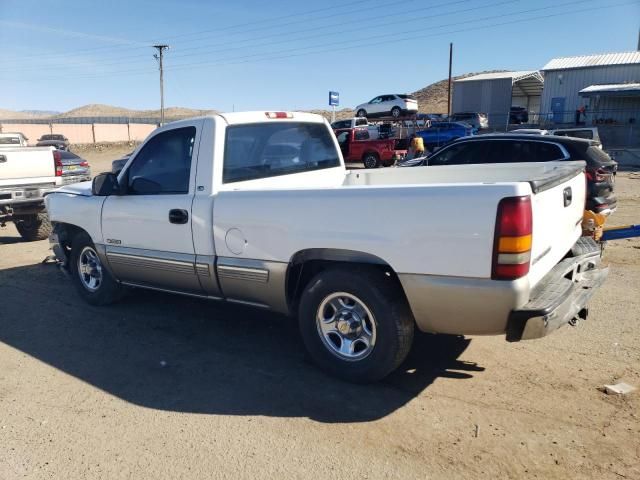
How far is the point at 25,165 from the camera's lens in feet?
29.5

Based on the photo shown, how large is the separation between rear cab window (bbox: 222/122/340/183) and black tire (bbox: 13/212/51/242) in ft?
20.7

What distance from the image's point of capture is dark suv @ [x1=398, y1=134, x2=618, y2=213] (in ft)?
22.7

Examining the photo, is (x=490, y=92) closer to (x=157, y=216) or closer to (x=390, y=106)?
(x=390, y=106)

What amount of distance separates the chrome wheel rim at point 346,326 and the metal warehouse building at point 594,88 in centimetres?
3433

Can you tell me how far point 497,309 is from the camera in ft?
10.2

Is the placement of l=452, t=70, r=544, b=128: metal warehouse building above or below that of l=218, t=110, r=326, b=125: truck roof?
above

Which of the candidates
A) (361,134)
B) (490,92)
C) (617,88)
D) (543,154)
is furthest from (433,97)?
(543,154)

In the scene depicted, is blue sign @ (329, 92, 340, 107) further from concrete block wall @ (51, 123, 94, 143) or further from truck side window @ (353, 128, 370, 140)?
concrete block wall @ (51, 123, 94, 143)

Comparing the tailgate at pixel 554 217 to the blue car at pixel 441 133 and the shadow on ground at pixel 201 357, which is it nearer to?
the shadow on ground at pixel 201 357

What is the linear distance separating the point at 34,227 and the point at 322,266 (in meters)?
7.73

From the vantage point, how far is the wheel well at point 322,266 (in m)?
3.53

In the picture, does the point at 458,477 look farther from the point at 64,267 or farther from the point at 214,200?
the point at 64,267

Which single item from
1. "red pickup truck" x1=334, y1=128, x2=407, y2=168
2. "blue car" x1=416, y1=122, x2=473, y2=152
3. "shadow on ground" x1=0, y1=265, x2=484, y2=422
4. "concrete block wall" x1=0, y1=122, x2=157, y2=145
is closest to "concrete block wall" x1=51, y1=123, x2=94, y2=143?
"concrete block wall" x1=0, y1=122, x2=157, y2=145

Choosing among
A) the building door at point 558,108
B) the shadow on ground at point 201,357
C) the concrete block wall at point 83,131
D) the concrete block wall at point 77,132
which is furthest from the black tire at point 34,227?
the concrete block wall at point 77,132
